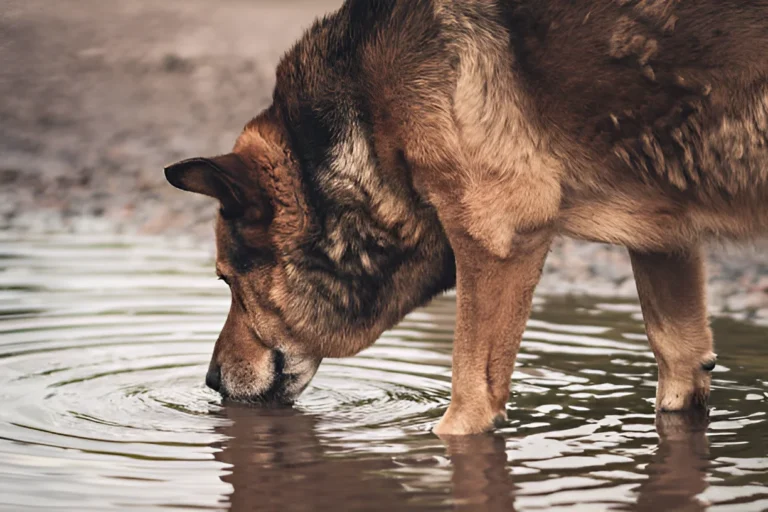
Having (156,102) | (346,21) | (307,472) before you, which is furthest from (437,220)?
(156,102)

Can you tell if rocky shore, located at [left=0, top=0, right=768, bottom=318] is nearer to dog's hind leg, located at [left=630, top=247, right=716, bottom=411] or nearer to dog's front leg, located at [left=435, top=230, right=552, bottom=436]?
dog's hind leg, located at [left=630, top=247, right=716, bottom=411]

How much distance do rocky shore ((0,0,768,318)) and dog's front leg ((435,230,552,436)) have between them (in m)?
4.39

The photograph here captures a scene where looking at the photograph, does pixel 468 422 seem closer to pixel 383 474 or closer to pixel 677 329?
pixel 383 474

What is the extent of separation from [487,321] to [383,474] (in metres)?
0.80

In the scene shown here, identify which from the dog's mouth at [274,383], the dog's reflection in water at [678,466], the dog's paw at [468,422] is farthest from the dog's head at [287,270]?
Answer: the dog's reflection in water at [678,466]

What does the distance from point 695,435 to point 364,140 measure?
1.86m

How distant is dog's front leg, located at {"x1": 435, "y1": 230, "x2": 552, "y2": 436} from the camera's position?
488 centimetres

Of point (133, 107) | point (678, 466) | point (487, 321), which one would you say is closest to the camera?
point (678, 466)

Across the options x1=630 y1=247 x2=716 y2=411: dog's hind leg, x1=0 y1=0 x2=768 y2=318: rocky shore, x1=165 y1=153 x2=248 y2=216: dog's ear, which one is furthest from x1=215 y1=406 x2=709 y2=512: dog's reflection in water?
x1=0 y1=0 x2=768 y2=318: rocky shore

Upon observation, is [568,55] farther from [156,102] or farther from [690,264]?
[156,102]

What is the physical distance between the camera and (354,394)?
19.8ft

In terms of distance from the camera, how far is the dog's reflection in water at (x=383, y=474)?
4179 mm

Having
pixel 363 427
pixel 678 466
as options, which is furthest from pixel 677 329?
pixel 363 427

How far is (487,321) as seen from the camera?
16.2ft
